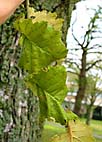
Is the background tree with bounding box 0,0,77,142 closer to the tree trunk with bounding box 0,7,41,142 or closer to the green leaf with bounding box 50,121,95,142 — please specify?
the tree trunk with bounding box 0,7,41,142

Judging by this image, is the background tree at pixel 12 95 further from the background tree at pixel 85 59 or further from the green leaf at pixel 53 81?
the background tree at pixel 85 59

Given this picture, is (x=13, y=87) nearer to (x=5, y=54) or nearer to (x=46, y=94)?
(x=5, y=54)

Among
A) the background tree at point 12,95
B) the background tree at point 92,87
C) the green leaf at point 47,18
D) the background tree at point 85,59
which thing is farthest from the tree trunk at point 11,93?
the background tree at point 92,87

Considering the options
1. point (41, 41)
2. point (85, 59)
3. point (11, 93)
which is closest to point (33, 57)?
point (41, 41)

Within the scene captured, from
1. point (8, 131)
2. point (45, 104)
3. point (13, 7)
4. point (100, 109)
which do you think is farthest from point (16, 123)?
point (100, 109)

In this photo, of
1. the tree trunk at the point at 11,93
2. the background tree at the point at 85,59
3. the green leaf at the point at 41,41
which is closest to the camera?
the green leaf at the point at 41,41

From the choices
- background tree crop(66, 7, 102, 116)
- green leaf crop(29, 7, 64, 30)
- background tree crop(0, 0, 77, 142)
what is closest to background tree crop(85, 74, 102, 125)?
background tree crop(66, 7, 102, 116)
